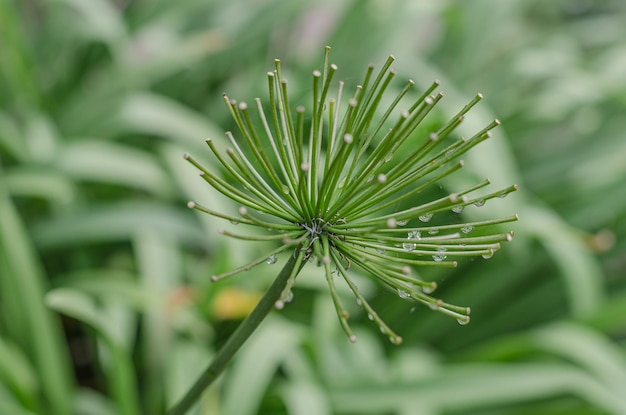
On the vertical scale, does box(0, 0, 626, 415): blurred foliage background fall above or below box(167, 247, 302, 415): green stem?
above

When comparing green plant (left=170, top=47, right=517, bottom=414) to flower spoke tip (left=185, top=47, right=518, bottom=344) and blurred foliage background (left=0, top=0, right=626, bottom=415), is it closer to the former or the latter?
flower spoke tip (left=185, top=47, right=518, bottom=344)

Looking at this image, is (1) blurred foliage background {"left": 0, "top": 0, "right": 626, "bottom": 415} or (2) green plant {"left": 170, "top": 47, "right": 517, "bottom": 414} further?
(1) blurred foliage background {"left": 0, "top": 0, "right": 626, "bottom": 415}

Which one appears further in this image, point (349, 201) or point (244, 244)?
point (244, 244)

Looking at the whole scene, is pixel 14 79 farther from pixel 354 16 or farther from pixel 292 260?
pixel 292 260

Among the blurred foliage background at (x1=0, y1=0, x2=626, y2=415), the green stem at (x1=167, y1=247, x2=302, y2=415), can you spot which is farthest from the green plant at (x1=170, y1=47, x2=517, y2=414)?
the blurred foliage background at (x1=0, y1=0, x2=626, y2=415)

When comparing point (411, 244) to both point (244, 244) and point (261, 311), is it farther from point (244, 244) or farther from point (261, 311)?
point (244, 244)

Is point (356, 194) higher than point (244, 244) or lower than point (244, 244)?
lower

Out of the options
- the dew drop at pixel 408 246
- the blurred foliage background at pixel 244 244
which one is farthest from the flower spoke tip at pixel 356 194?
the blurred foliage background at pixel 244 244

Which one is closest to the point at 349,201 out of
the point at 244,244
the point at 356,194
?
the point at 356,194
